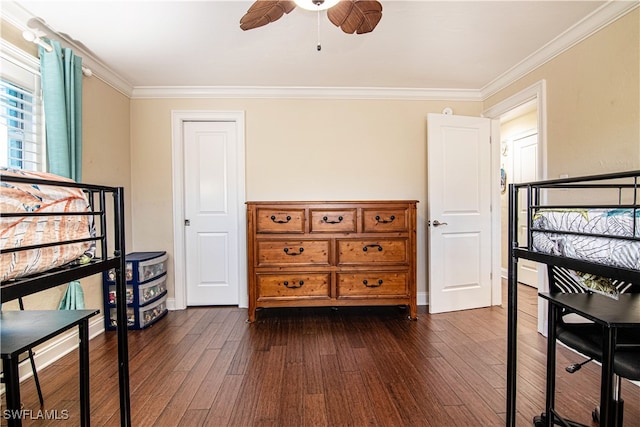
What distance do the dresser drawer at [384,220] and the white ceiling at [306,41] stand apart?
1317mm

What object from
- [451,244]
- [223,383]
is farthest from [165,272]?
[451,244]

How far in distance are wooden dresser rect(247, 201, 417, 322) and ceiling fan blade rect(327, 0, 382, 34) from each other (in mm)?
1431

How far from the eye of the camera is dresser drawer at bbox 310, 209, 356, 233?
2816 millimetres

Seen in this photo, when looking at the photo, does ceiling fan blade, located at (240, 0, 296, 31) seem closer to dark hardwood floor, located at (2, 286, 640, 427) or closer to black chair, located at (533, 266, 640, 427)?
black chair, located at (533, 266, 640, 427)

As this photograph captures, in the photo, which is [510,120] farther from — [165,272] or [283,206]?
[165,272]

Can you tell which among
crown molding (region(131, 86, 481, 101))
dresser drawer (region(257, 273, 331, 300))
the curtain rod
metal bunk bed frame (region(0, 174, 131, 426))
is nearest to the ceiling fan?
metal bunk bed frame (region(0, 174, 131, 426))

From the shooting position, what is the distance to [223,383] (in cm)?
188

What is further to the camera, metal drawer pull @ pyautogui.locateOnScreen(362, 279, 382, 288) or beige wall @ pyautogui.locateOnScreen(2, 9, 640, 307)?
beige wall @ pyautogui.locateOnScreen(2, 9, 640, 307)

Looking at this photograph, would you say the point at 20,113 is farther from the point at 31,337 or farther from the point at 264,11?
the point at 264,11

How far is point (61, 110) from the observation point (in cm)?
212

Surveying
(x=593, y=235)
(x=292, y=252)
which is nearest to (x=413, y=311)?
(x=292, y=252)

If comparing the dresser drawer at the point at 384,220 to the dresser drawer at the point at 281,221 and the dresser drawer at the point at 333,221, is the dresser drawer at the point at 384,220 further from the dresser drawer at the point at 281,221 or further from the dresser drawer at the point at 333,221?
the dresser drawer at the point at 281,221

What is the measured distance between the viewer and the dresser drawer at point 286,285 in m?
2.81

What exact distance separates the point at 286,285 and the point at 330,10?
214cm
